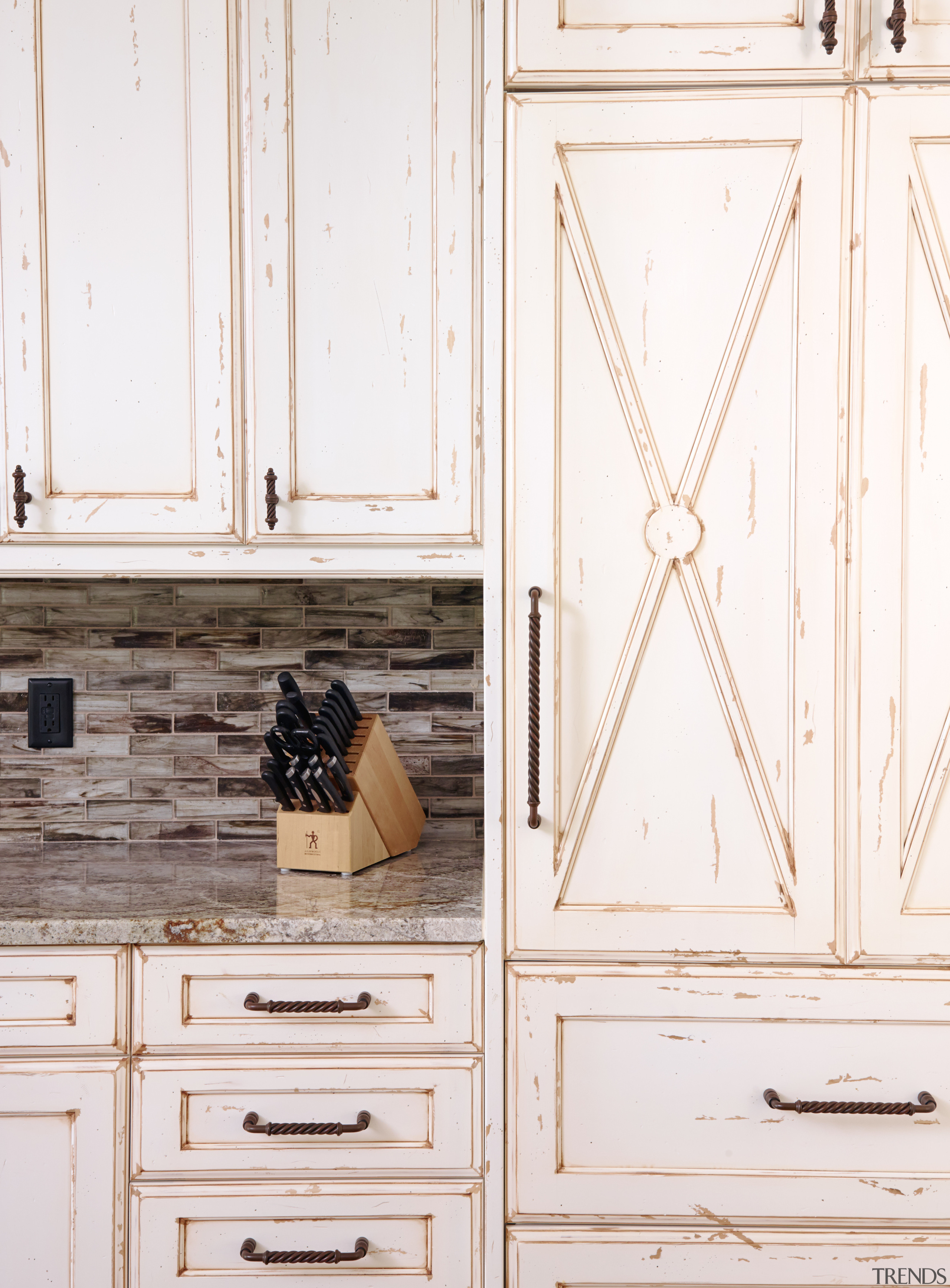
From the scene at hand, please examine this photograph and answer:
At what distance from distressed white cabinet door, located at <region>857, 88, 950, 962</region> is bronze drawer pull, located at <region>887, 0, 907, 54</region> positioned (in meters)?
0.14

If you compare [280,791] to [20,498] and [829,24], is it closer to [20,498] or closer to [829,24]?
[20,498]

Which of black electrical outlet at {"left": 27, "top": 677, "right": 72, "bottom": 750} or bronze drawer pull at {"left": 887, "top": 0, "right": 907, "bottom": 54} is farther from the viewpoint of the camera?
black electrical outlet at {"left": 27, "top": 677, "right": 72, "bottom": 750}

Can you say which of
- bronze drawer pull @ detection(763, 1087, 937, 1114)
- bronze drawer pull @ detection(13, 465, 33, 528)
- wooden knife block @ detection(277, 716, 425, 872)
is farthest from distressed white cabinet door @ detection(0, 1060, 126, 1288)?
bronze drawer pull @ detection(763, 1087, 937, 1114)

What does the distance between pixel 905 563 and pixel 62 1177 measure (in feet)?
5.15

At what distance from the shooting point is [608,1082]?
4.38ft

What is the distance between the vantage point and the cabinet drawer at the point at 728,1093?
132 centimetres

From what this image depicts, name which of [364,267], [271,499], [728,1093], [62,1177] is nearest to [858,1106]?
[728,1093]

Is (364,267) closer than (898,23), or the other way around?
(898,23)

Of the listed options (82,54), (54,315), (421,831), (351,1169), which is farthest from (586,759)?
(82,54)

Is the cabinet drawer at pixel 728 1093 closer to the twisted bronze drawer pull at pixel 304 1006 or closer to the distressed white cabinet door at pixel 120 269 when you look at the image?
the twisted bronze drawer pull at pixel 304 1006

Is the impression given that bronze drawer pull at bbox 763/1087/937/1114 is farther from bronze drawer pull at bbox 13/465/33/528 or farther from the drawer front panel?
bronze drawer pull at bbox 13/465/33/528

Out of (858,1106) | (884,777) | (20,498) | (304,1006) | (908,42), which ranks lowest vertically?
(858,1106)

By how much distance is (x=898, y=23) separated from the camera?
4.11 feet

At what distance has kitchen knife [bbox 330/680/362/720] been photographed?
1693 millimetres
